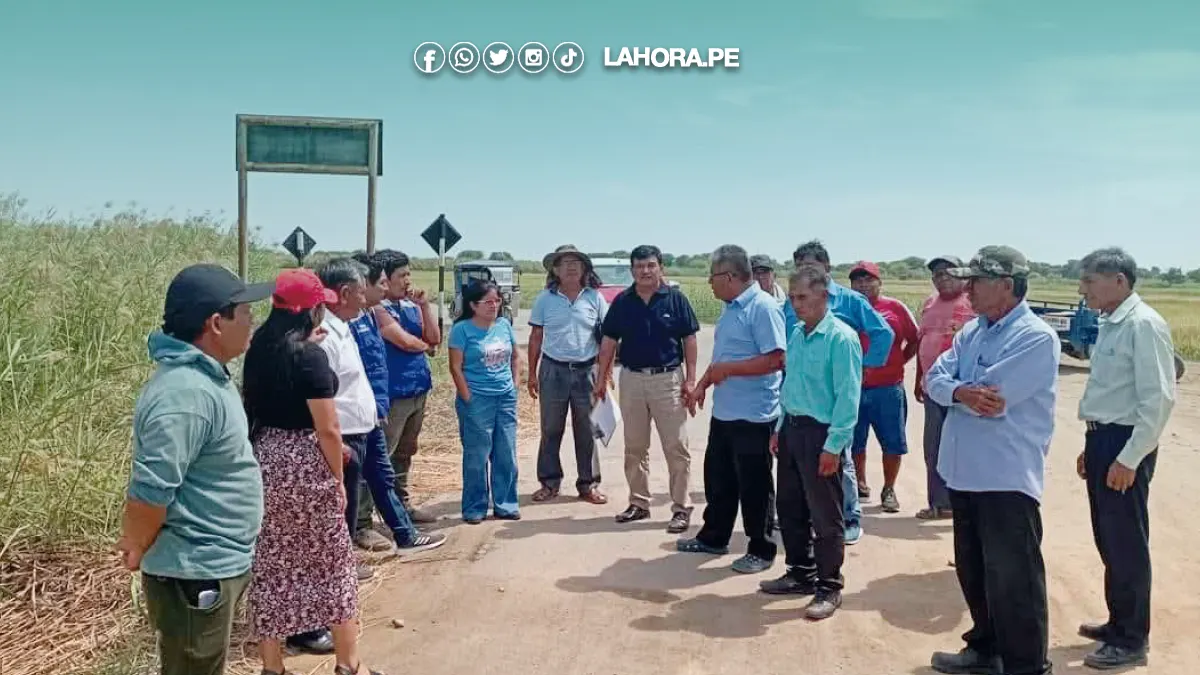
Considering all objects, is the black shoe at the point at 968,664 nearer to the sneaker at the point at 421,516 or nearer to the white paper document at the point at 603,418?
the white paper document at the point at 603,418

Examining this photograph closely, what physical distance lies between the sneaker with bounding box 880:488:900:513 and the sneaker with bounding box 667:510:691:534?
4.97 ft

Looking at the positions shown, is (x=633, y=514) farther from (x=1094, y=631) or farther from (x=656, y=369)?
(x=1094, y=631)

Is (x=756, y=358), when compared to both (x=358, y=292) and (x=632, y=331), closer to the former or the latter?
(x=632, y=331)

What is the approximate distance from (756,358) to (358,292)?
Result: 2.23m

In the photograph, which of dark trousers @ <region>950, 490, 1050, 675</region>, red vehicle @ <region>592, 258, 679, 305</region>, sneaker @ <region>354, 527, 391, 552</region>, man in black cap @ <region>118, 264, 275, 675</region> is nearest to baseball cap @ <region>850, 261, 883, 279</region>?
dark trousers @ <region>950, 490, 1050, 675</region>

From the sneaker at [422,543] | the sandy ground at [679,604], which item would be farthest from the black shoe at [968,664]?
the sneaker at [422,543]

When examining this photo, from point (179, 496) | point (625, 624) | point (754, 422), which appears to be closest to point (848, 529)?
point (754, 422)

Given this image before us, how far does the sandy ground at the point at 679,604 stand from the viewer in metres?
4.33

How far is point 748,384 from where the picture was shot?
5.50 m

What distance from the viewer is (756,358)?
17.9ft

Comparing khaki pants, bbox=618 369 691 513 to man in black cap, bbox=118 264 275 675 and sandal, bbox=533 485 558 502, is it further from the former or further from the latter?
man in black cap, bbox=118 264 275 675

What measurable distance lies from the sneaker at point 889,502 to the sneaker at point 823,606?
2.11 m

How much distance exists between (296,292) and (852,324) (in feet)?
12.1

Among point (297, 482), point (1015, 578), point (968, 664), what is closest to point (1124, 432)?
point (1015, 578)
